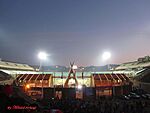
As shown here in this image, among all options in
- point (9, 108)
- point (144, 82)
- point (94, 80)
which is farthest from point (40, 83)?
point (9, 108)

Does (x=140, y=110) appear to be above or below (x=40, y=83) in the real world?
below

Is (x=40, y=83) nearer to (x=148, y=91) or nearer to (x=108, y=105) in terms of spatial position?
(x=148, y=91)

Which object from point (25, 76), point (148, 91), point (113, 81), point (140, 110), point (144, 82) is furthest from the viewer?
point (25, 76)

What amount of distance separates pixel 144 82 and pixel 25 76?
32225 mm

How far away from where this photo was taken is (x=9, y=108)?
20.9 m

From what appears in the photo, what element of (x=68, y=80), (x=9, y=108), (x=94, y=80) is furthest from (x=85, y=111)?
(x=68, y=80)

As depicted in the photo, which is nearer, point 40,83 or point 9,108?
point 9,108

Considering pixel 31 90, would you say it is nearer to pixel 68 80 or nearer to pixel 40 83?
pixel 40 83

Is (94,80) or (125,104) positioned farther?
(94,80)

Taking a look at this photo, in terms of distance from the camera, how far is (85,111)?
31.4 m

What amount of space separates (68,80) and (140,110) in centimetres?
3732

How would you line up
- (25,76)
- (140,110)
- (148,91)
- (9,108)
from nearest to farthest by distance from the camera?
1. (9,108)
2. (140,110)
3. (148,91)
4. (25,76)

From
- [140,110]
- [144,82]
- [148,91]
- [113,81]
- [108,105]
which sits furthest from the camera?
[113,81]

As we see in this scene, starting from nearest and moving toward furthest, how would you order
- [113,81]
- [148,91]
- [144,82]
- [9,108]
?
1. [9,108]
2. [148,91]
3. [144,82]
4. [113,81]
